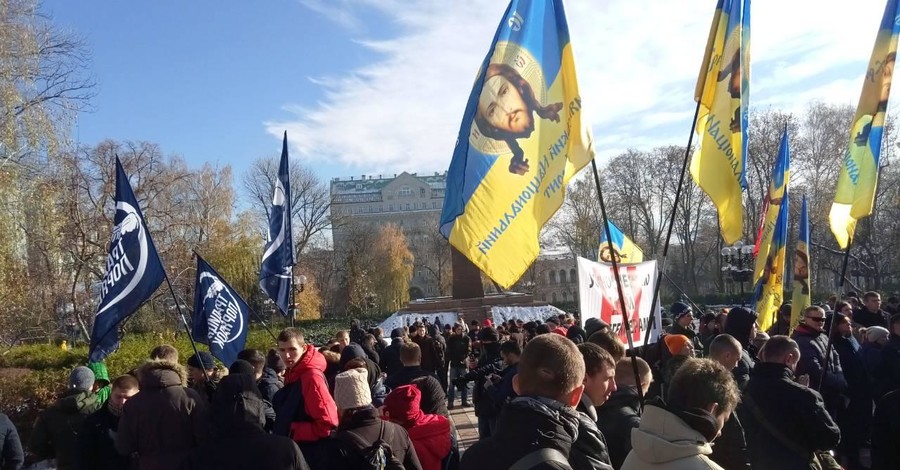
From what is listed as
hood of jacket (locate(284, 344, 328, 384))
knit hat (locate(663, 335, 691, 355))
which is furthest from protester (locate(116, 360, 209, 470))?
knit hat (locate(663, 335, 691, 355))

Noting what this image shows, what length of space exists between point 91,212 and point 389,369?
21.3m

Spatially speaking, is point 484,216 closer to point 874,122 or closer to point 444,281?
point 874,122

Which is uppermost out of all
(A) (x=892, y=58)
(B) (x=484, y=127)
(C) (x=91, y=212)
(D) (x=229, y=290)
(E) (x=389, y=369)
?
(C) (x=91, y=212)

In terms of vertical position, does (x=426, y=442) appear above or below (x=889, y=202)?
below

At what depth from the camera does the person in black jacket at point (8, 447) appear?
5.00m

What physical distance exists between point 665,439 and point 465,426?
28.9 ft

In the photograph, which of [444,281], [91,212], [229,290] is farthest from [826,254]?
[229,290]

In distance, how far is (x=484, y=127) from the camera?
484 centimetres

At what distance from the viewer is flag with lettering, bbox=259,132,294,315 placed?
9930mm

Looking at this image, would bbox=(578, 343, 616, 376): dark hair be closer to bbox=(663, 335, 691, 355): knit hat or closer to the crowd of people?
the crowd of people

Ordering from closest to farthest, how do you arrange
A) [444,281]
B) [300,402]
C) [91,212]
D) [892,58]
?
1. [300,402]
2. [892,58]
3. [91,212]
4. [444,281]

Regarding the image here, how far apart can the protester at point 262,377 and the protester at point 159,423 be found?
1.51 metres

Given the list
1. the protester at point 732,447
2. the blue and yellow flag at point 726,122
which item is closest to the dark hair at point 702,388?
the protester at point 732,447

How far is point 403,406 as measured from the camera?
13.6ft
